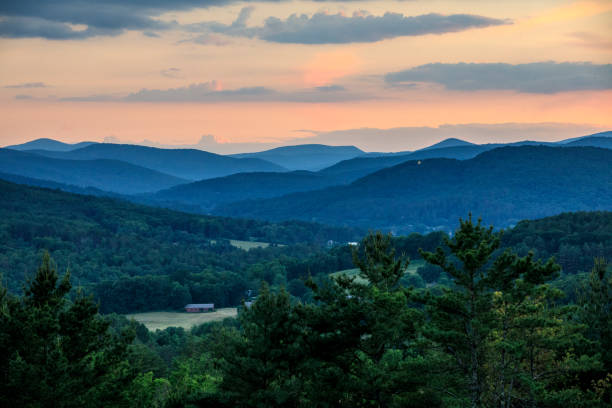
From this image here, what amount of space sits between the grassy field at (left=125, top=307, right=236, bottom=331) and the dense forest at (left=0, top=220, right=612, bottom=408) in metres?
71.3

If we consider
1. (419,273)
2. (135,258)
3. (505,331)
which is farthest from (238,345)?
(135,258)

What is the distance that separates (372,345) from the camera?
21.9 m

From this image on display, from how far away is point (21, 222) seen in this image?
586 feet

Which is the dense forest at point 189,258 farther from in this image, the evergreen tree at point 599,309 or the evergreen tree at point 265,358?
the evergreen tree at point 265,358

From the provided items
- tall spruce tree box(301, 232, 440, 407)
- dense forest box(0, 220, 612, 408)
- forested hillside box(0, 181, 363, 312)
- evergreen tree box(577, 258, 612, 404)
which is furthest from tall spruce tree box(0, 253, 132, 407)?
forested hillside box(0, 181, 363, 312)

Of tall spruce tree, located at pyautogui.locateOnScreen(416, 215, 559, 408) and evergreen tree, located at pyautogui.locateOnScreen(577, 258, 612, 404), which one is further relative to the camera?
evergreen tree, located at pyautogui.locateOnScreen(577, 258, 612, 404)

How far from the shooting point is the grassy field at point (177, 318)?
95.6m

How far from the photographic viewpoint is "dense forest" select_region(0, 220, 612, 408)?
2014 centimetres

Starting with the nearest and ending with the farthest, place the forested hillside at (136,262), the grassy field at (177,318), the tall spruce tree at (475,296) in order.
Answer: the tall spruce tree at (475,296)
the grassy field at (177,318)
the forested hillside at (136,262)

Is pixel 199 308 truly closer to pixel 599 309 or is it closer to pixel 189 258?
pixel 189 258

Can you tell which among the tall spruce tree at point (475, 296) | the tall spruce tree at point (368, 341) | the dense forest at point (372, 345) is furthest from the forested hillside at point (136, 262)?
the tall spruce tree at point (475, 296)

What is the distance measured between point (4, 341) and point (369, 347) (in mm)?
12124

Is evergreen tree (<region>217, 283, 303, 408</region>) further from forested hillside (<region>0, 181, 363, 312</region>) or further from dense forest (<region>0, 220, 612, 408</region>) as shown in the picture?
forested hillside (<region>0, 181, 363, 312</region>)

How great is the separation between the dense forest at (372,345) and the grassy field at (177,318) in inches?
2808
